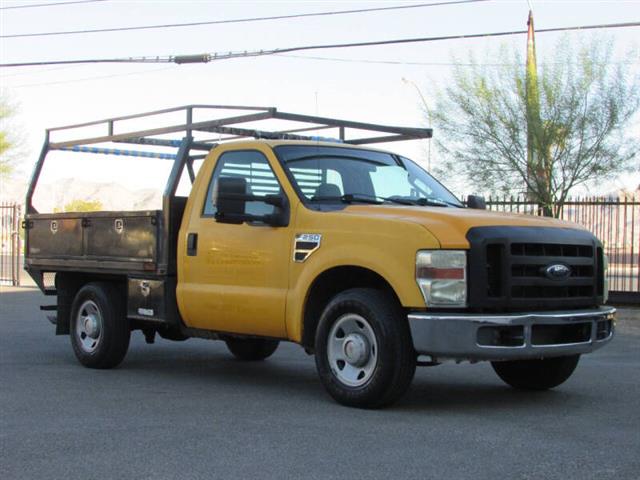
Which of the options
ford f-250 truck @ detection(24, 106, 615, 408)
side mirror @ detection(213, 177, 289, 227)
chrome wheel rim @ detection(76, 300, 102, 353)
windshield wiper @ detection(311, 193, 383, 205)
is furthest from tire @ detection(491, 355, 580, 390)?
chrome wheel rim @ detection(76, 300, 102, 353)

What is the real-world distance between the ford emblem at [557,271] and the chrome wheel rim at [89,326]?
4462 mm

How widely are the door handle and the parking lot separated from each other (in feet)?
3.74

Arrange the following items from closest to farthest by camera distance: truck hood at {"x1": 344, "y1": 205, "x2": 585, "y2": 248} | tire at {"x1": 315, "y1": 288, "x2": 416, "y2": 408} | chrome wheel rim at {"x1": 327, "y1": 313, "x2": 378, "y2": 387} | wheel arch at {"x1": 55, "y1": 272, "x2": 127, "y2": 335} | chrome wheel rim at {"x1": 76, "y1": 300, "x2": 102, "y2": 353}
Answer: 1. truck hood at {"x1": 344, "y1": 205, "x2": 585, "y2": 248}
2. tire at {"x1": 315, "y1": 288, "x2": 416, "y2": 408}
3. chrome wheel rim at {"x1": 327, "y1": 313, "x2": 378, "y2": 387}
4. chrome wheel rim at {"x1": 76, "y1": 300, "x2": 102, "y2": 353}
5. wheel arch at {"x1": 55, "y1": 272, "x2": 127, "y2": 335}

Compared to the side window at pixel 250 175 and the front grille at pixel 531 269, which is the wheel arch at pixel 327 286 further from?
the front grille at pixel 531 269

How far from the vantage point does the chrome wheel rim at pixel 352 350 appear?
736 centimetres

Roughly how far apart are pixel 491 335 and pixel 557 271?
0.80m

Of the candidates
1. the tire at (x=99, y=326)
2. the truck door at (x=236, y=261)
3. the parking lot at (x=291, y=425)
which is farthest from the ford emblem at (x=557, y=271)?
the tire at (x=99, y=326)

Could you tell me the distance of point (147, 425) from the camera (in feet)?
22.1

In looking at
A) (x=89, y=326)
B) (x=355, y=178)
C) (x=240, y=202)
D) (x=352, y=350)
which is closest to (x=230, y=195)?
(x=240, y=202)

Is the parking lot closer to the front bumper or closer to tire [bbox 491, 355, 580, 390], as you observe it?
tire [bbox 491, 355, 580, 390]

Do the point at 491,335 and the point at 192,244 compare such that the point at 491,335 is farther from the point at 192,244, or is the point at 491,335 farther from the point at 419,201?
the point at 192,244

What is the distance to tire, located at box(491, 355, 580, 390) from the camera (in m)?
8.45

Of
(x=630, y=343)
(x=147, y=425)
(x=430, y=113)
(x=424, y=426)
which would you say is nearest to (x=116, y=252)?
(x=147, y=425)

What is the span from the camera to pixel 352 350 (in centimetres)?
743
